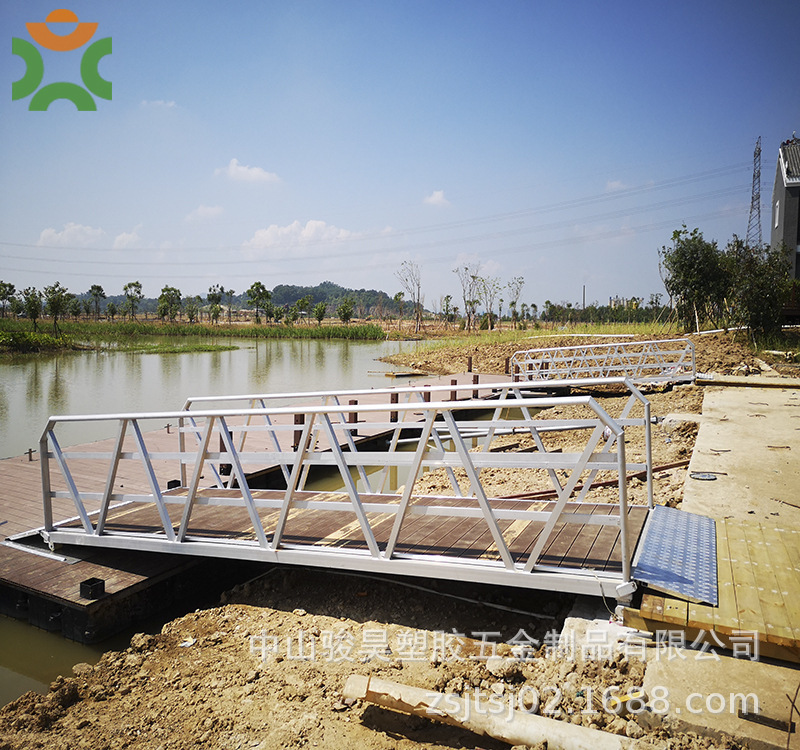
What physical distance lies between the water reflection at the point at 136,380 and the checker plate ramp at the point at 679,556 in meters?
10.1

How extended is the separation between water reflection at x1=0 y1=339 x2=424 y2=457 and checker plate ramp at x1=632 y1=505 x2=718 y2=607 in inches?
397

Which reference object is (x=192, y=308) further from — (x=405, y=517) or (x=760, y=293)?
(x=405, y=517)

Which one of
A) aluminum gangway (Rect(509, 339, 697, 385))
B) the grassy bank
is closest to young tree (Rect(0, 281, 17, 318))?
the grassy bank

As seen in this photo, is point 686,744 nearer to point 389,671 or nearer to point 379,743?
point 379,743

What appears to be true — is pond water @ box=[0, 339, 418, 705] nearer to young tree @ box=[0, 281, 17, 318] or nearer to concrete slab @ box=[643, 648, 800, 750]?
concrete slab @ box=[643, 648, 800, 750]

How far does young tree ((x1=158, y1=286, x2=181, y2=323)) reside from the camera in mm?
66125

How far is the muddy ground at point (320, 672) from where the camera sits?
2.77 metres

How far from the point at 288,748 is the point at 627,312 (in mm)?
49588

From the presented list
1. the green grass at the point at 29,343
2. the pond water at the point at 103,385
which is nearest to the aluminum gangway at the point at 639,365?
the pond water at the point at 103,385

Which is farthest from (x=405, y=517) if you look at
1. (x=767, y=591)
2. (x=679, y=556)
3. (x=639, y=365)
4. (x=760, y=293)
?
(x=760, y=293)

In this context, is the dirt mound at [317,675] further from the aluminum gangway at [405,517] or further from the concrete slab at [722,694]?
the aluminum gangway at [405,517]

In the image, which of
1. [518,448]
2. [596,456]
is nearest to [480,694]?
[596,456]

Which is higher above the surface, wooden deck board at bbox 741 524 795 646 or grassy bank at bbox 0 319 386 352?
grassy bank at bbox 0 319 386 352

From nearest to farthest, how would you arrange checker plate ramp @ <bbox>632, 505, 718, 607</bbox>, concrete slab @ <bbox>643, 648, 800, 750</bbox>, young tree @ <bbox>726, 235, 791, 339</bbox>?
concrete slab @ <bbox>643, 648, 800, 750</bbox> → checker plate ramp @ <bbox>632, 505, 718, 607</bbox> → young tree @ <bbox>726, 235, 791, 339</bbox>
